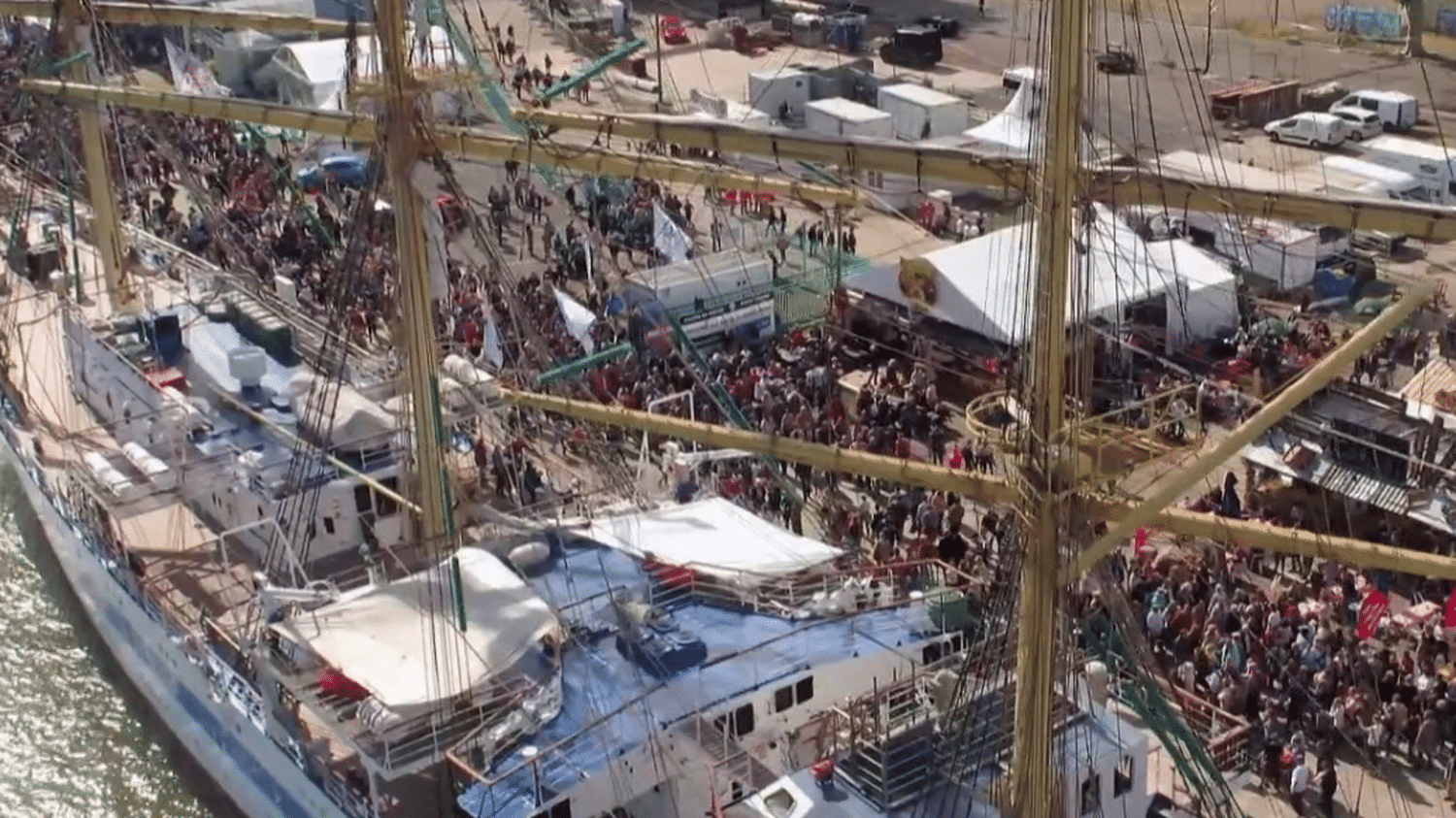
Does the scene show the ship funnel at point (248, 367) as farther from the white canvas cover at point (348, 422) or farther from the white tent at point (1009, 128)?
the white tent at point (1009, 128)

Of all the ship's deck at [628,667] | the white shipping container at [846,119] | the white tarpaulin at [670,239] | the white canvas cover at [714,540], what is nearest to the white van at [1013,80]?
the white shipping container at [846,119]

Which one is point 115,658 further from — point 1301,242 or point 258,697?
point 1301,242

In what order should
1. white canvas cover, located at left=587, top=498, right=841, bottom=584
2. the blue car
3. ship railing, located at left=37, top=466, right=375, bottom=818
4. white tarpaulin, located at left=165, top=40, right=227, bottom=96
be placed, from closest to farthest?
ship railing, located at left=37, top=466, right=375, bottom=818 → white canvas cover, located at left=587, top=498, right=841, bottom=584 → white tarpaulin, located at left=165, top=40, right=227, bottom=96 → the blue car

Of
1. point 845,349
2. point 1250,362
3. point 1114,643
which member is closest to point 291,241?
point 845,349

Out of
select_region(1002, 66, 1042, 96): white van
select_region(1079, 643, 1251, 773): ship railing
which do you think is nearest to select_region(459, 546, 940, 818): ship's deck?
select_region(1079, 643, 1251, 773): ship railing

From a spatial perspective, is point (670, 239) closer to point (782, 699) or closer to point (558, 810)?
point (782, 699)

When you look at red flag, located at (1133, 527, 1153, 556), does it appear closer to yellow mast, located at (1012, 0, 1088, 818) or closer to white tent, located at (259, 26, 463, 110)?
yellow mast, located at (1012, 0, 1088, 818)
